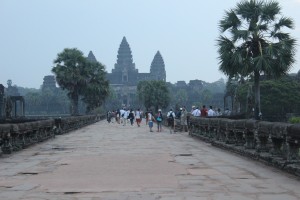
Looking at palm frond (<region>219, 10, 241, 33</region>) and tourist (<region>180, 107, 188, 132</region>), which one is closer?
palm frond (<region>219, 10, 241, 33</region>)

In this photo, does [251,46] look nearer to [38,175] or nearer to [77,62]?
[38,175]

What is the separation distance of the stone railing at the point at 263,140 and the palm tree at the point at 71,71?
4024cm

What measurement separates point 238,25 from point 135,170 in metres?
17.0

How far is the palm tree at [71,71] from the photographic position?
188ft

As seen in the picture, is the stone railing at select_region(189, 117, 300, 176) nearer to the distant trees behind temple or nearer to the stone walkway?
the stone walkway

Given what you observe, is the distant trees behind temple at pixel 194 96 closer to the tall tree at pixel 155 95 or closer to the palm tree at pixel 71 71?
the tall tree at pixel 155 95

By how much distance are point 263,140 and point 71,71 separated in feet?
155

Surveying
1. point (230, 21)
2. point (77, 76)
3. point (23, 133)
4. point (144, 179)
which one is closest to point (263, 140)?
point (144, 179)

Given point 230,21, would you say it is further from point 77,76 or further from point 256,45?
point 77,76

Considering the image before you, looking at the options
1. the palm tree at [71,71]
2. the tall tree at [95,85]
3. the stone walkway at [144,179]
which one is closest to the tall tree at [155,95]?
the tall tree at [95,85]

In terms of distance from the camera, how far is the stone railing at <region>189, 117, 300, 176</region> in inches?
374

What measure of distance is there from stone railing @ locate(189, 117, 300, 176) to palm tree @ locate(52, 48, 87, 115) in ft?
132

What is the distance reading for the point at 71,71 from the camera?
57531 millimetres

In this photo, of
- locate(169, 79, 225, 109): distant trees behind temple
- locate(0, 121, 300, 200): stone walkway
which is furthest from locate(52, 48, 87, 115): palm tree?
locate(169, 79, 225, 109): distant trees behind temple
